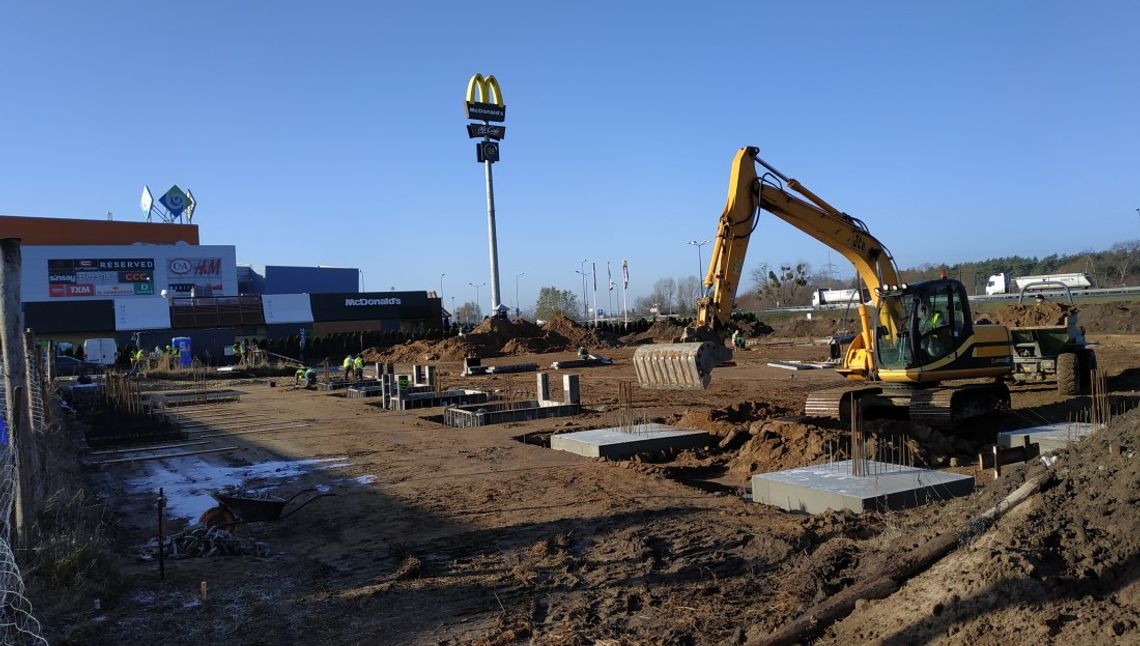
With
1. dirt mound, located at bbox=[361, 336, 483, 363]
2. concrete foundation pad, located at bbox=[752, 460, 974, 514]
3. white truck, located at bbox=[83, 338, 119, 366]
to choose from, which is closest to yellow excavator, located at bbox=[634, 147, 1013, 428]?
concrete foundation pad, located at bbox=[752, 460, 974, 514]

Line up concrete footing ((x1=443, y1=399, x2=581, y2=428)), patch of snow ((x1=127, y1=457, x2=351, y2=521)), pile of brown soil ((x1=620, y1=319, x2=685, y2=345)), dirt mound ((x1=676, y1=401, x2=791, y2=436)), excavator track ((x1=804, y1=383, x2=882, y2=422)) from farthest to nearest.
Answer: pile of brown soil ((x1=620, y1=319, x2=685, y2=345)), concrete footing ((x1=443, y1=399, x2=581, y2=428)), dirt mound ((x1=676, y1=401, x2=791, y2=436)), excavator track ((x1=804, y1=383, x2=882, y2=422)), patch of snow ((x1=127, y1=457, x2=351, y2=521))

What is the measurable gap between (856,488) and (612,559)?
125 inches

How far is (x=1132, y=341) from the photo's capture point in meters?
33.2

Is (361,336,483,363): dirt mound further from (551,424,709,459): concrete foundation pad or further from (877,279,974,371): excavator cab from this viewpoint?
(877,279,974,371): excavator cab

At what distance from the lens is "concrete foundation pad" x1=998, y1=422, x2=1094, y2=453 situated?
11.0 metres

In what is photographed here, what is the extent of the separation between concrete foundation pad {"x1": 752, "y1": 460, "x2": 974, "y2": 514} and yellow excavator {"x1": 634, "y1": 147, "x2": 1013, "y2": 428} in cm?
255

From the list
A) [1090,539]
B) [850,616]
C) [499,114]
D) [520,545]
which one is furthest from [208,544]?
[499,114]

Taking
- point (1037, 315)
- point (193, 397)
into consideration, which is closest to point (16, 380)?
point (193, 397)

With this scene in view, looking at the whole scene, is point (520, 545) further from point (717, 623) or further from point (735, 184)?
point (735, 184)

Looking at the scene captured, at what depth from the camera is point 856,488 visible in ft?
30.0

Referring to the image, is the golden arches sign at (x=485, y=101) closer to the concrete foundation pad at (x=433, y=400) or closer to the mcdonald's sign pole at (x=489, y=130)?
the mcdonald's sign pole at (x=489, y=130)

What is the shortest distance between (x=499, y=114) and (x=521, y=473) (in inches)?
2307

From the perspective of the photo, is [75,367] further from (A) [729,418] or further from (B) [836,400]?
(B) [836,400]

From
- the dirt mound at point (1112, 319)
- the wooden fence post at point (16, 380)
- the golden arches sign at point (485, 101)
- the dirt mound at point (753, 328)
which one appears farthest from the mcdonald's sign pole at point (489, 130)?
the wooden fence post at point (16, 380)
